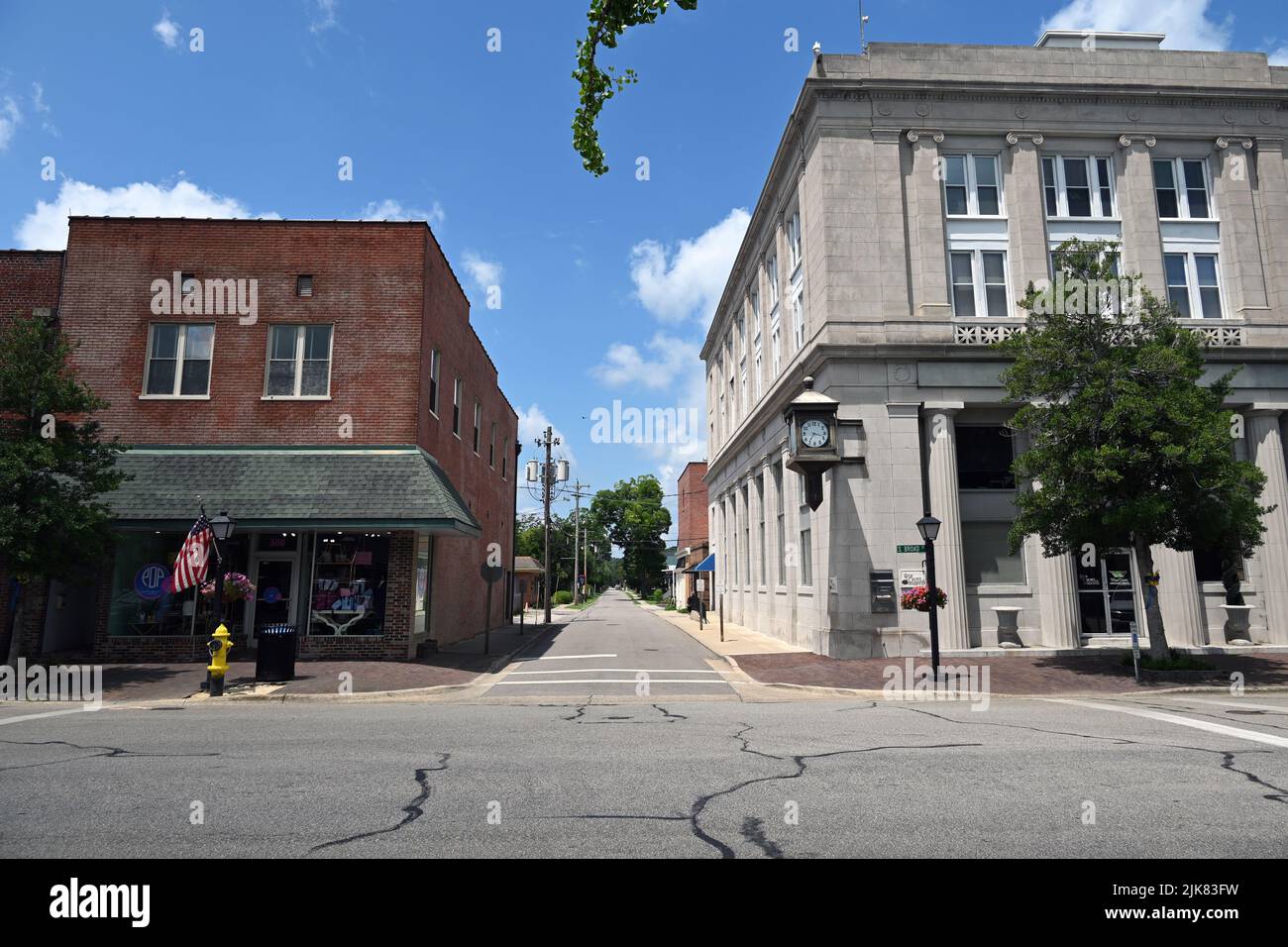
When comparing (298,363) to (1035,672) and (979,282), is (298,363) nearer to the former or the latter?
(979,282)

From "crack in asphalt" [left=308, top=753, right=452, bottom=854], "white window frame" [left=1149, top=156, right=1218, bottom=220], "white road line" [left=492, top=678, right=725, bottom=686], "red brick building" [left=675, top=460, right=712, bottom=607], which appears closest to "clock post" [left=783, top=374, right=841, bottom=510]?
"white road line" [left=492, top=678, right=725, bottom=686]

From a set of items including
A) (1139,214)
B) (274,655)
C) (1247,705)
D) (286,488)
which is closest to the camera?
(1247,705)

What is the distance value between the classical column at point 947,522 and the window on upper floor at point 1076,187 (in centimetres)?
732

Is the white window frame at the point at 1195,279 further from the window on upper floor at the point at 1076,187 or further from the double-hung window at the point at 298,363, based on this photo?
the double-hung window at the point at 298,363

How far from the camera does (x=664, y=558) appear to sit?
95812mm

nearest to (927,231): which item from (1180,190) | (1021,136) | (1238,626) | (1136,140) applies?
(1021,136)

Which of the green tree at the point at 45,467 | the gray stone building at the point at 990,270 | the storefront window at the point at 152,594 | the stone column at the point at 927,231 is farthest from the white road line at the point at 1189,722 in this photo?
the green tree at the point at 45,467

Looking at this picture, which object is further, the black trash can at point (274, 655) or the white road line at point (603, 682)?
the white road line at point (603, 682)

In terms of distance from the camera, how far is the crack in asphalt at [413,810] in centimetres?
521

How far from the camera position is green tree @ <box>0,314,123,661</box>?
14.6m

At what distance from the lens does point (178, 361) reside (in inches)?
755

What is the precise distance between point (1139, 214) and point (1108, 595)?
10991mm
